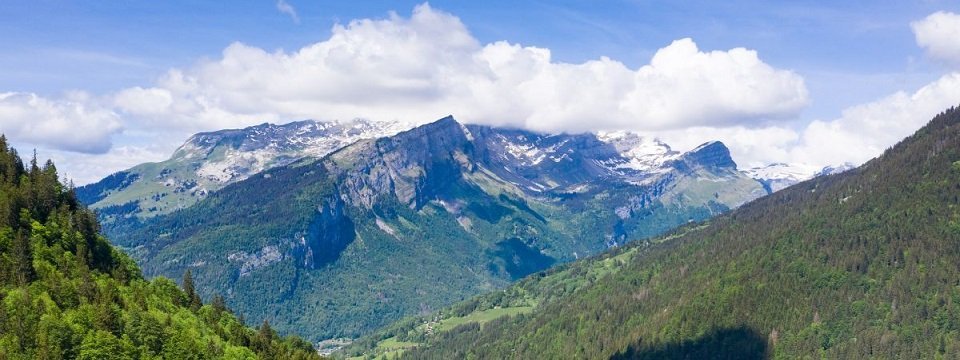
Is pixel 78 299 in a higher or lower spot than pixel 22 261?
lower

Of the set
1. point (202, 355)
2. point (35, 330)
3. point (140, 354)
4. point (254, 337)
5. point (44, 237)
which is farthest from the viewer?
point (254, 337)

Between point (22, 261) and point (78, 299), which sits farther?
point (22, 261)

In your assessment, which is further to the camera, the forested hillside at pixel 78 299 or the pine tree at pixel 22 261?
the pine tree at pixel 22 261

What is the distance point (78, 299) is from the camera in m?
138

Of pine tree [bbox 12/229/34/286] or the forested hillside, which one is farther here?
pine tree [bbox 12/229/34/286]

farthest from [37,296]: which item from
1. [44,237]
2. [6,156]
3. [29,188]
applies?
[6,156]

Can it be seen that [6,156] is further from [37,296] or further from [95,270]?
[37,296]

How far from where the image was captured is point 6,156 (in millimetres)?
177875

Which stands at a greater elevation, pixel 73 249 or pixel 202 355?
pixel 73 249

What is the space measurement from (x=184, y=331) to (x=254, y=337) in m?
29.8

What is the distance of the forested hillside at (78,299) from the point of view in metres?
123

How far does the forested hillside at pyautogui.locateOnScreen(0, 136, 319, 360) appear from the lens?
12262 cm

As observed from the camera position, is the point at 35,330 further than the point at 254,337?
No

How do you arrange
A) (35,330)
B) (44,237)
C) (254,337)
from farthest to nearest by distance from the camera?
(254,337) < (44,237) < (35,330)
